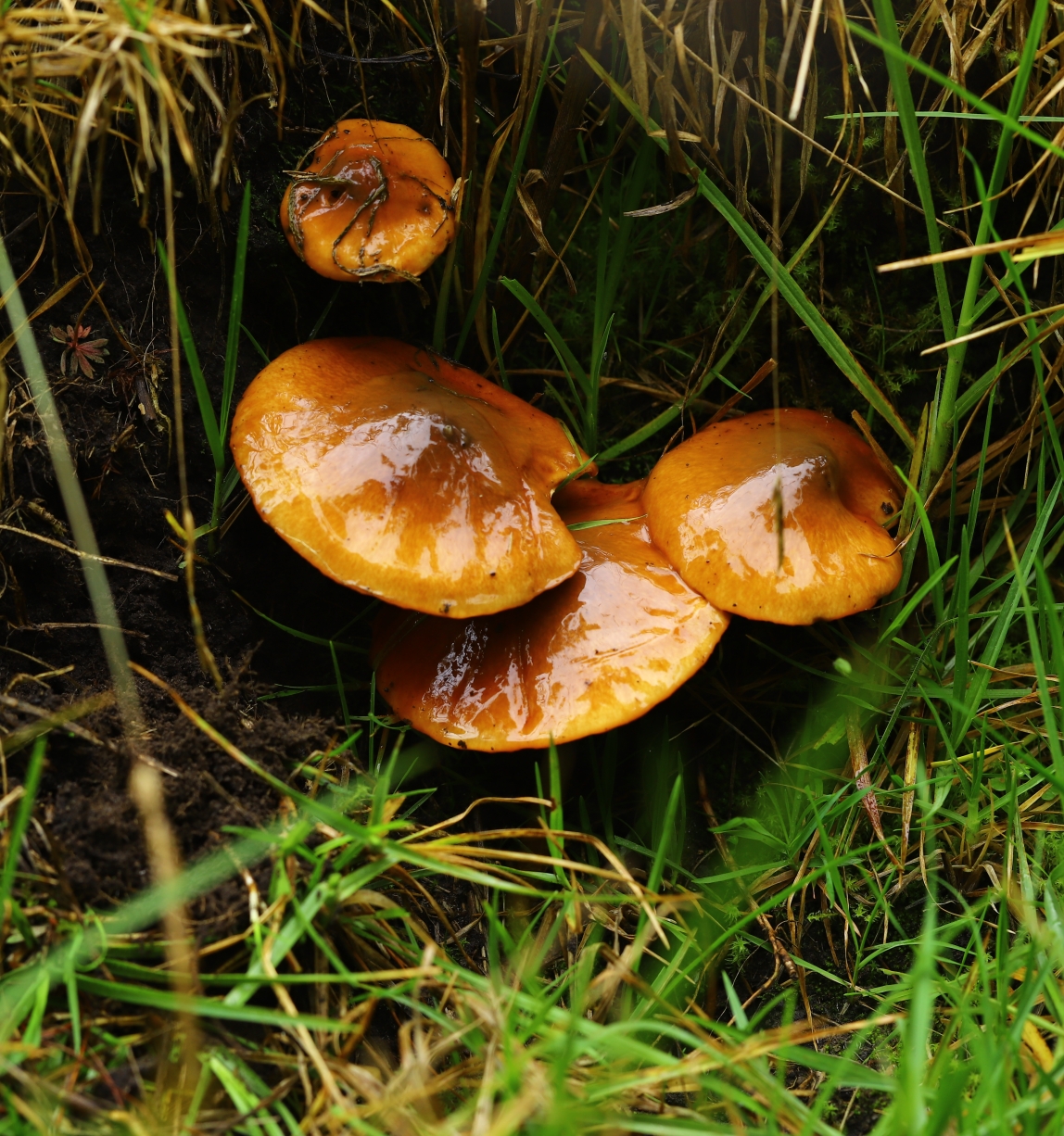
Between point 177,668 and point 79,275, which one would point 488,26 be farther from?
point 177,668

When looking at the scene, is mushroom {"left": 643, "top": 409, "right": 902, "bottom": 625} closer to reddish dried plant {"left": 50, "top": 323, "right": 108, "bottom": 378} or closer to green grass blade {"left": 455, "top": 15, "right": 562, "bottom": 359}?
green grass blade {"left": 455, "top": 15, "right": 562, "bottom": 359}

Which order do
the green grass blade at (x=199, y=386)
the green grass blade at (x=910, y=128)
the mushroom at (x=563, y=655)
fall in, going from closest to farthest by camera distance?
the green grass blade at (x=910, y=128) < the green grass blade at (x=199, y=386) < the mushroom at (x=563, y=655)

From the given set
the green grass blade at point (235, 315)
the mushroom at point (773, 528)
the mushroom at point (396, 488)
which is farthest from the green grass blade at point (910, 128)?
the green grass blade at point (235, 315)

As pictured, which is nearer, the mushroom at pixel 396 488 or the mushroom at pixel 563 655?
the mushroom at pixel 396 488

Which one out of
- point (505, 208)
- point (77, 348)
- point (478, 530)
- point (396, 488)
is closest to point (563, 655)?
point (478, 530)

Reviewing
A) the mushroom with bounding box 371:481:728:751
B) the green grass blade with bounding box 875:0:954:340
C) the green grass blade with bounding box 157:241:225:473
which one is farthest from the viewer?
the mushroom with bounding box 371:481:728:751

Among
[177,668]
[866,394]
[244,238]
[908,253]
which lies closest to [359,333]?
[244,238]

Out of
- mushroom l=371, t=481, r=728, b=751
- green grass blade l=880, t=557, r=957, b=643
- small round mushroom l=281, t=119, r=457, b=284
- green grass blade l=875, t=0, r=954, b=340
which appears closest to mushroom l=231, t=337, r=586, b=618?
mushroom l=371, t=481, r=728, b=751

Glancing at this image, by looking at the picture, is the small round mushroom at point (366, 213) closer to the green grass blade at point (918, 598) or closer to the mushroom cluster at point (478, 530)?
the mushroom cluster at point (478, 530)

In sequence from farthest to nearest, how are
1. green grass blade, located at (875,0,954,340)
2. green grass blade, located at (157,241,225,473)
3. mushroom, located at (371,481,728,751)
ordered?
mushroom, located at (371,481,728,751) → green grass blade, located at (157,241,225,473) → green grass blade, located at (875,0,954,340)
